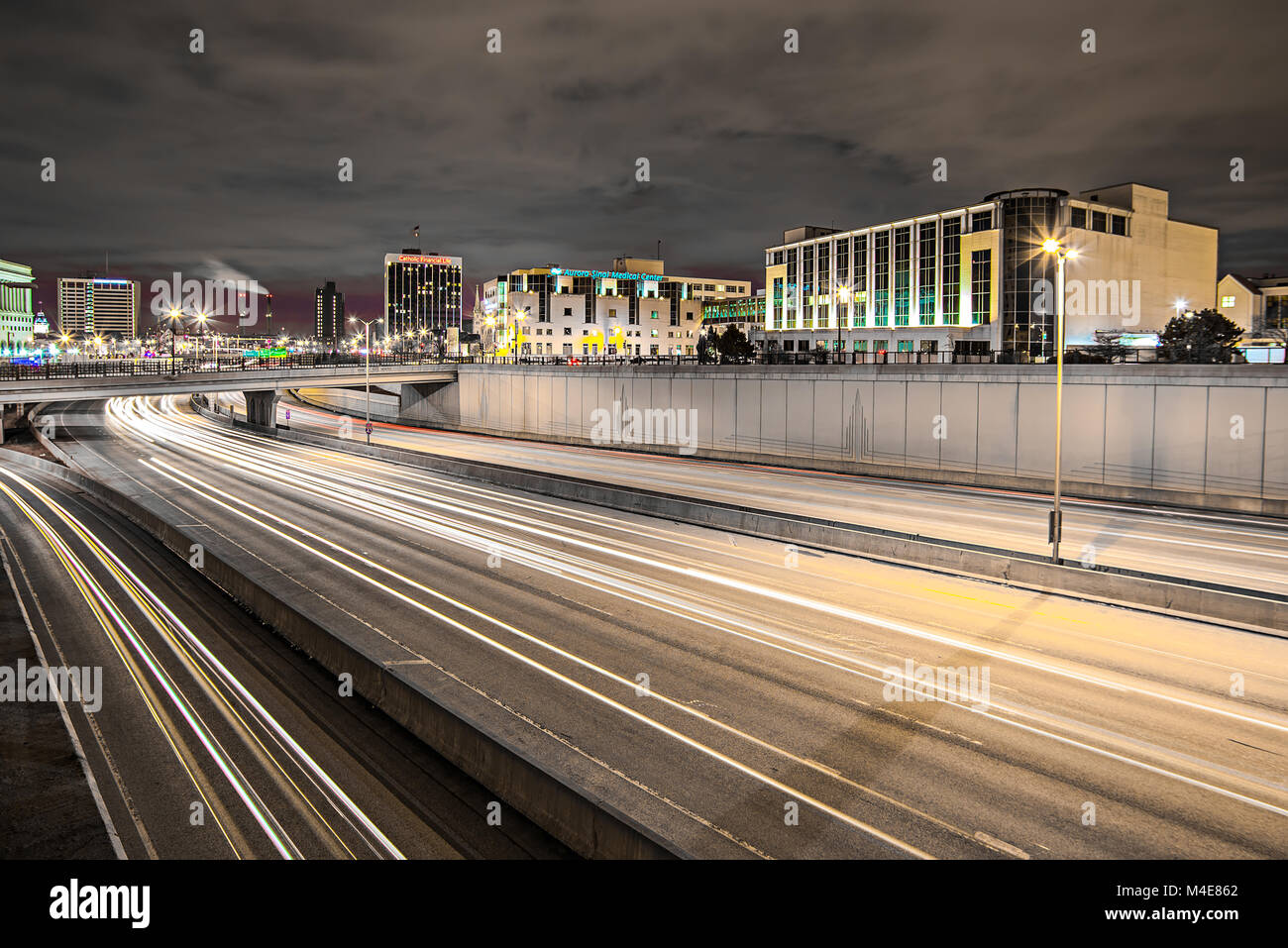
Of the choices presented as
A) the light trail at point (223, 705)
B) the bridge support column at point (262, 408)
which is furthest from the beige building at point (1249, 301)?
the light trail at point (223, 705)

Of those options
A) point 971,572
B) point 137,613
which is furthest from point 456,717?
point 971,572

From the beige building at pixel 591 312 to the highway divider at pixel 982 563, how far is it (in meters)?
104

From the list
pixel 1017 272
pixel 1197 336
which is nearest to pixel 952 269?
pixel 1017 272

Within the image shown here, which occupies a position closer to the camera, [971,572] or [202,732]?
[202,732]

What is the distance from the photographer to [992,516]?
28.5 metres

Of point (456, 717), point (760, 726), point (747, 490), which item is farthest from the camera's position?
point (747, 490)

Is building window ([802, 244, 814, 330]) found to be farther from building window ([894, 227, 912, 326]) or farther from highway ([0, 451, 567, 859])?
highway ([0, 451, 567, 859])

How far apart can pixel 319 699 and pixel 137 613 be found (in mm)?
8117

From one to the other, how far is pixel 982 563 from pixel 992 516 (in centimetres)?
893

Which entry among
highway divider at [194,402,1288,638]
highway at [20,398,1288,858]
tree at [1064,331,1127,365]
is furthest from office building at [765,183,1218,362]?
highway at [20,398,1288,858]

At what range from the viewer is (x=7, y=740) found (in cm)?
1190

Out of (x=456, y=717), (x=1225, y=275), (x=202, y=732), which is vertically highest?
(x=1225, y=275)
